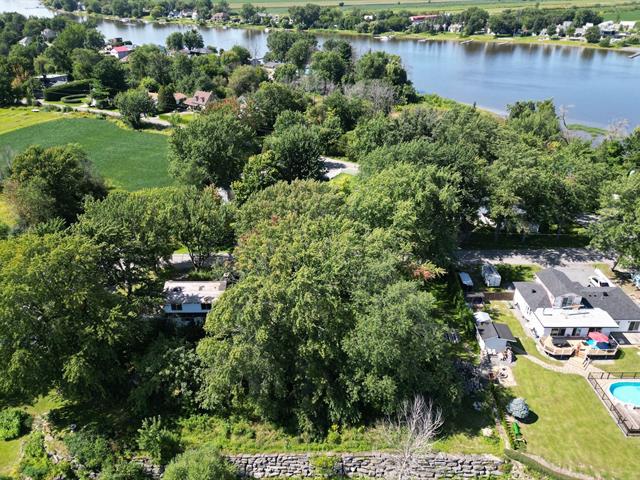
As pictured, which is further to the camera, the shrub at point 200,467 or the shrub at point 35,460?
the shrub at point 35,460

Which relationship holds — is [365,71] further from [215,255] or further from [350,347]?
[350,347]

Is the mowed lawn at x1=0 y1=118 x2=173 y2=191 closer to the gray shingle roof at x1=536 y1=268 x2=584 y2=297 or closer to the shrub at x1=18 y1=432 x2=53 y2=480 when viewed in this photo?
the shrub at x1=18 y1=432 x2=53 y2=480

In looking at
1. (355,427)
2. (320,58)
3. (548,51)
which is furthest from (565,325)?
(548,51)

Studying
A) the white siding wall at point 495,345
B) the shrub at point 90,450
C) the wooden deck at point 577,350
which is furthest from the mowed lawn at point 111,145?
the wooden deck at point 577,350

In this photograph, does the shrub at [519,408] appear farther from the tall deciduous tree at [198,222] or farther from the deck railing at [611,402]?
the tall deciduous tree at [198,222]

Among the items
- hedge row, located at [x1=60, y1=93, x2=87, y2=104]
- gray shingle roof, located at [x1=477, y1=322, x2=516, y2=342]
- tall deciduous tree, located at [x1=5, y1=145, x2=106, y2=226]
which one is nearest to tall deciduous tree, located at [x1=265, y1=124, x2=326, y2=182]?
tall deciduous tree, located at [x1=5, y1=145, x2=106, y2=226]
